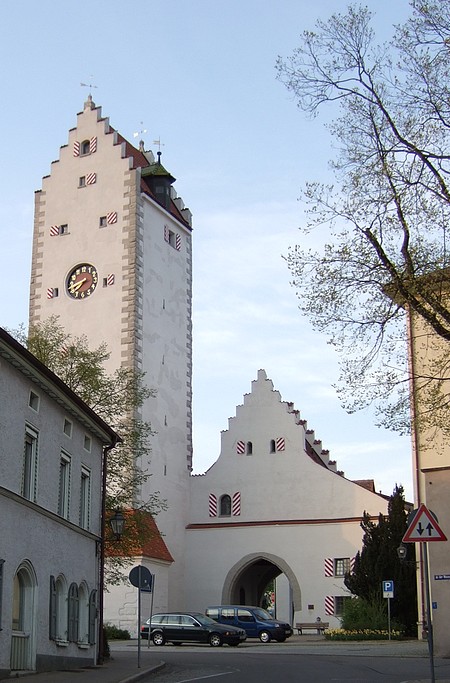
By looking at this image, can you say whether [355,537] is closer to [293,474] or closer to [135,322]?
[293,474]

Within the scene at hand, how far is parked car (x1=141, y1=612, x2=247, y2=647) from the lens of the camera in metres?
39.0

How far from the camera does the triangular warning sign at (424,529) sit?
15.0m

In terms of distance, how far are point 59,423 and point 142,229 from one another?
29.3 meters

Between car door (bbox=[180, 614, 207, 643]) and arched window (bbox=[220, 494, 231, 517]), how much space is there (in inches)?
537

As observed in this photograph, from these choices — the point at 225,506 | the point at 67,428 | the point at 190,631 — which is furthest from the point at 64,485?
the point at 225,506

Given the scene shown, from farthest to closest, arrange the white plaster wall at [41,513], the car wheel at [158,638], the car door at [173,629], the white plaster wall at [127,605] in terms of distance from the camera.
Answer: the white plaster wall at [127,605] → the car wheel at [158,638] → the car door at [173,629] → the white plaster wall at [41,513]

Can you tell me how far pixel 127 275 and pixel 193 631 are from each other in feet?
61.0

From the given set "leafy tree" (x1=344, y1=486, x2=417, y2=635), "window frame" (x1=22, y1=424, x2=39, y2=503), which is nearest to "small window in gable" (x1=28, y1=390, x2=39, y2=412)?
"window frame" (x1=22, y1=424, x2=39, y2=503)

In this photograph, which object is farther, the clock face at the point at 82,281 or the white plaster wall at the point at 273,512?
the clock face at the point at 82,281

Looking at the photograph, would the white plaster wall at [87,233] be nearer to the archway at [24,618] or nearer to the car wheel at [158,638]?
the car wheel at [158,638]

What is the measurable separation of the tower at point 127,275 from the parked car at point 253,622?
25.2 ft

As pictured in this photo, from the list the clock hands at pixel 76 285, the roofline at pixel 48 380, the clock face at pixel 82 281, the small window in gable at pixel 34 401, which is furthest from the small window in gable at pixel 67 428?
the clock hands at pixel 76 285

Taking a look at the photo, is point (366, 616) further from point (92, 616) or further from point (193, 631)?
point (92, 616)

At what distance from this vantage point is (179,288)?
181 ft
